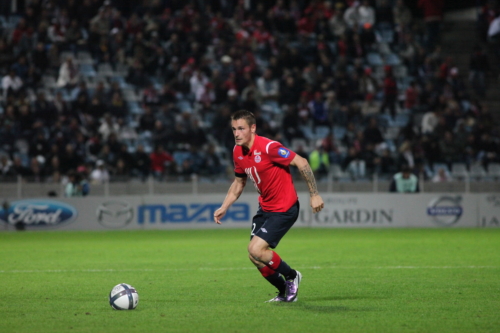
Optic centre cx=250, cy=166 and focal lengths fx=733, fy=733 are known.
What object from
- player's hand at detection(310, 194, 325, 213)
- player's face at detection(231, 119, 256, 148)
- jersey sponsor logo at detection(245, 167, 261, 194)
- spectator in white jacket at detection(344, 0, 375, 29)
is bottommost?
player's hand at detection(310, 194, 325, 213)

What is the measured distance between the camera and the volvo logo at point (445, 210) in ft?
70.2

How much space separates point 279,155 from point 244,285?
8.23ft

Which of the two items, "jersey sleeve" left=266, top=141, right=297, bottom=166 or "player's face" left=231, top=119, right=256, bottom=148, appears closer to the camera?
"player's face" left=231, top=119, right=256, bottom=148

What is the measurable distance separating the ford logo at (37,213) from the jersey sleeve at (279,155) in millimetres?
13943

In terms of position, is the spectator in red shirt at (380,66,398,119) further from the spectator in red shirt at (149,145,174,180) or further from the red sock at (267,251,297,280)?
the red sock at (267,251,297,280)

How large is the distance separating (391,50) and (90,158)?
1297cm

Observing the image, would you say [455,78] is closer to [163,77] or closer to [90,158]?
[163,77]

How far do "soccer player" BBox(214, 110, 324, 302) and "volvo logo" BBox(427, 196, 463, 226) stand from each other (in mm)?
14008

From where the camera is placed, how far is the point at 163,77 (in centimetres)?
2558

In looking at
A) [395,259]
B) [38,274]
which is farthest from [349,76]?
[38,274]

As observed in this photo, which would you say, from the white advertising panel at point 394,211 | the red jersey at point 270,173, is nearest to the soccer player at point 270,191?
the red jersey at point 270,173

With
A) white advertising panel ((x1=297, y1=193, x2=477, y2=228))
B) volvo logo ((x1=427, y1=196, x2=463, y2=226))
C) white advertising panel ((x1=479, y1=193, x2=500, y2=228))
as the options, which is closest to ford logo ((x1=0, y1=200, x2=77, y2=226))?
white advertising panel ((x1=297, y1=193, x2=477, y2=228))

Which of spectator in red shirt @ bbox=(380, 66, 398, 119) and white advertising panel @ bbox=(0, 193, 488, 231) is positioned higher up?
spectator in red shirt @ bbox=(380, 66, 398, 119)

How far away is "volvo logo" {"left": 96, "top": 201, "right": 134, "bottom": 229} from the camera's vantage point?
2105 cm
